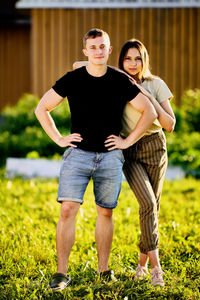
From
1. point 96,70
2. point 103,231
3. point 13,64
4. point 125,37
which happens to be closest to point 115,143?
point 96,70

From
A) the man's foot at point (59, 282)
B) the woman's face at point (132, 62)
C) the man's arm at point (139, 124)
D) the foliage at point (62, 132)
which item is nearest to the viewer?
the man's foot at point (59, 282)

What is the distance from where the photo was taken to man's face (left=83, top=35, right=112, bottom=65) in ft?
11.2

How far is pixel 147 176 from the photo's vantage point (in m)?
3.73

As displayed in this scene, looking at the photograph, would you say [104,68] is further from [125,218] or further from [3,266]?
[125,218]

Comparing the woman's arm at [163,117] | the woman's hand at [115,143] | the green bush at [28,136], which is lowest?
the green bush at [28,136]

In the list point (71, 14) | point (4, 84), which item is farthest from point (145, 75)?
point (4, 84)

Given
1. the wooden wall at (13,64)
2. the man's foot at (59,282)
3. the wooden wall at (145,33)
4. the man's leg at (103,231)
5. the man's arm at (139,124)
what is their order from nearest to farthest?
the man's foot at (59,282) < the man's arm at (139,124) < the man's leg at (103,231) < the wooden wall at (145,33) < the wooden wall at (13,64)

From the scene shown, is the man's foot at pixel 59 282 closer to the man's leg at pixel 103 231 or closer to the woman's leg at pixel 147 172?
the man's leg at pixel 103 231

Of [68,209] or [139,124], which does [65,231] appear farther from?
[139,124]

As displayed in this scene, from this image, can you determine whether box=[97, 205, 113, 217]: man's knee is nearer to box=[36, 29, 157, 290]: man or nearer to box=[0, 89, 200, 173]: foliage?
box=[36, 29, 157, 290]: man

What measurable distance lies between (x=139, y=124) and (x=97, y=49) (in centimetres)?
58

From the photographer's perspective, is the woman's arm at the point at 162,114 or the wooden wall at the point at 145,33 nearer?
the woman's arm at the point at 162,114

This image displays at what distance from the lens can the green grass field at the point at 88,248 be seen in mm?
3424

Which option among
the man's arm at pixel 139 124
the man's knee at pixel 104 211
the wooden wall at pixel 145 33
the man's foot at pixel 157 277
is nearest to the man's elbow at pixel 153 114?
the man's arm at pixel 139 124
